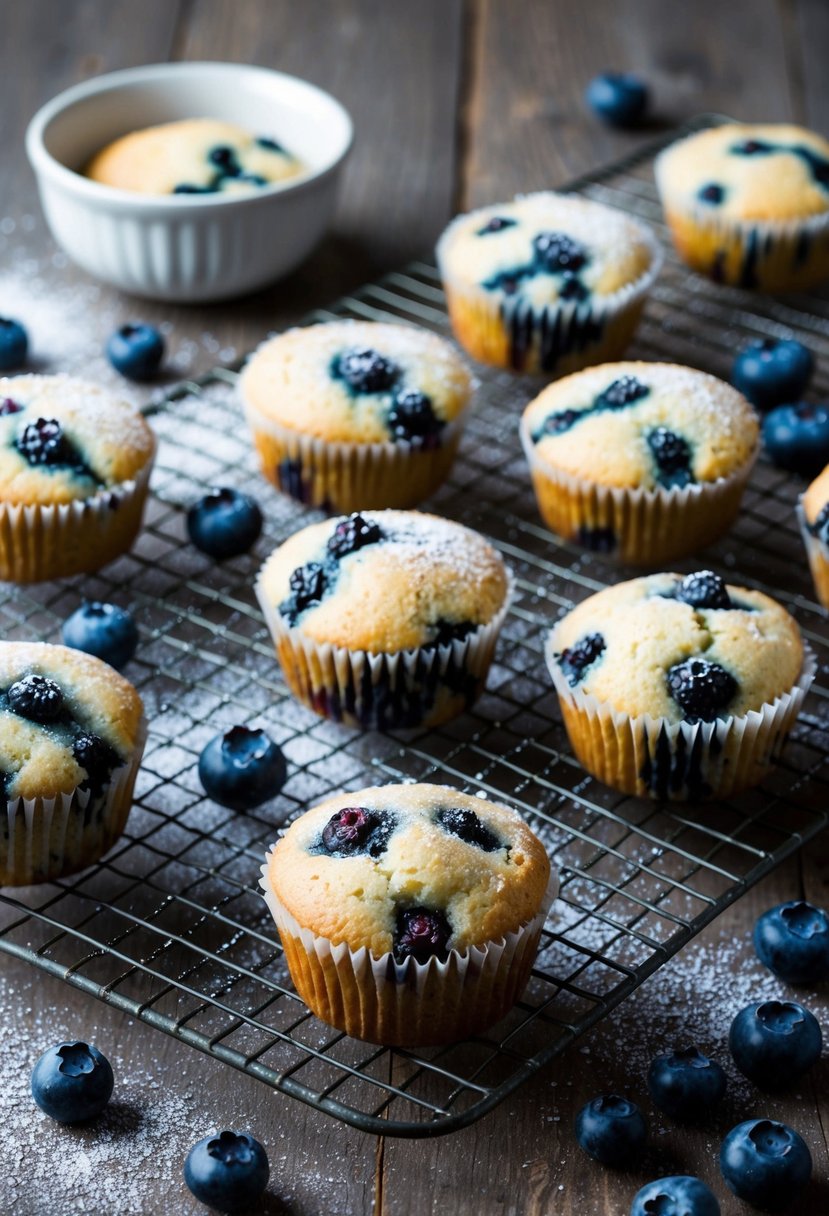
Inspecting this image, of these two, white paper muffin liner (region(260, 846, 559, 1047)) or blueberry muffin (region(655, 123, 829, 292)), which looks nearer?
white paper muffin liner (region(260, 846, 559, 1047))

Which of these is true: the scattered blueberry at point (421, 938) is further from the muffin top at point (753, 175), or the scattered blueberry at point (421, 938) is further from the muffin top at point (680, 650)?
the muffin top at point (753, 175)

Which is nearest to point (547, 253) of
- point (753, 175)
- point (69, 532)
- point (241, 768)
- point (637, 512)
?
point (753, 175)

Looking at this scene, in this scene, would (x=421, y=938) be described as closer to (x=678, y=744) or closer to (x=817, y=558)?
(x=678, y=744)

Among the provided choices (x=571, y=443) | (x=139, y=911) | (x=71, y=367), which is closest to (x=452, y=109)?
(x=71, y=367)

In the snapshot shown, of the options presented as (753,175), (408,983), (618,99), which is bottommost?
(408,983)

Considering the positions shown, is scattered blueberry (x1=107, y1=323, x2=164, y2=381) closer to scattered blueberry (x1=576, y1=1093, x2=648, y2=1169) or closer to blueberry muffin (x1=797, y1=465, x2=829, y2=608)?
blueberry muffin (x1=797, y1=465, x2=829, y2=608)

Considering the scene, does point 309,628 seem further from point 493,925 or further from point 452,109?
point 452,109

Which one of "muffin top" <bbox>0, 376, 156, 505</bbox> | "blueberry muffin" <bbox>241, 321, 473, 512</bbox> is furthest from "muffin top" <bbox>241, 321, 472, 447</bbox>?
"muffin top" <bbox>0, 376, 156, 505</bbox>
